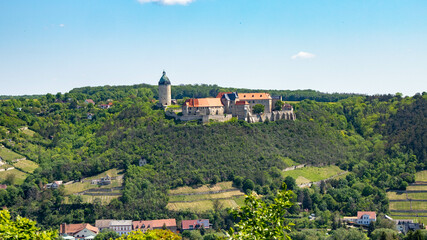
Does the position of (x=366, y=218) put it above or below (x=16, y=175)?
below

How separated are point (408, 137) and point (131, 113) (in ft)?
183

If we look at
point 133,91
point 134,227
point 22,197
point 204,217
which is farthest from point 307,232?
point 133,91

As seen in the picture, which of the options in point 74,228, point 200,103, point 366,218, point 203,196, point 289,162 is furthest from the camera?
point 200,103

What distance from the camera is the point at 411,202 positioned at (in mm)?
78750

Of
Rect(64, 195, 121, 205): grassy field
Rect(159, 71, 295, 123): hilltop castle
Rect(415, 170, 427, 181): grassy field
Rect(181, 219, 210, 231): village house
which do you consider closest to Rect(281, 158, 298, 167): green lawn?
Rect(159, 71, 295, 123): hilltop castle

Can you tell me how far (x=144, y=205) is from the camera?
71.5 m

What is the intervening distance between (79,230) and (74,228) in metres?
1.16

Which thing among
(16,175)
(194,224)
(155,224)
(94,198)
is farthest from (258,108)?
(16,175)

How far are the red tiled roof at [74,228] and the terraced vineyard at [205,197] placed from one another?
11.5m

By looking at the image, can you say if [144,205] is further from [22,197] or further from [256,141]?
[256,141]

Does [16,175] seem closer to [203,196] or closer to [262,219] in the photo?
[203,196]

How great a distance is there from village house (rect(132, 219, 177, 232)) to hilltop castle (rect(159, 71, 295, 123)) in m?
25.0

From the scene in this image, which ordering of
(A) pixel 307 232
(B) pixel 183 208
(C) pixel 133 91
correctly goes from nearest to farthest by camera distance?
(A) pixel 307 232
(B) pixel 183 208
(C) pixel 133 91

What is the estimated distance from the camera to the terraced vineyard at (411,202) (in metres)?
75.0
